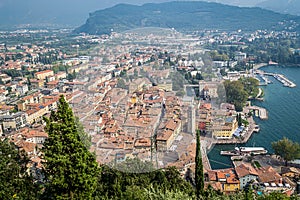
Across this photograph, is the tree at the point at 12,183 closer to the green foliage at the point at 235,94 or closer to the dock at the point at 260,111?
the dock at the point at 260,111

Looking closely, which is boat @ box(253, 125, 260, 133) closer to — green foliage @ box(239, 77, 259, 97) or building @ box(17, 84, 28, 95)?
green foliage @ box(239, 77, 259, 97)

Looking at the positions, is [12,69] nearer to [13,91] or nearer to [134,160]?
[13,91]

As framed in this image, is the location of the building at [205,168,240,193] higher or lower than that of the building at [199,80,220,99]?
lower

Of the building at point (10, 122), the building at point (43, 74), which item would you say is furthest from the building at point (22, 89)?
the building at point (10, 122)

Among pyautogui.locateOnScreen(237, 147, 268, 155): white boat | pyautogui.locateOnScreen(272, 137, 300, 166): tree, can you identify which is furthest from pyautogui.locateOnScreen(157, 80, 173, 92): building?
pyautogui.locateOnScreen(237, 147, 268, 155): white boat

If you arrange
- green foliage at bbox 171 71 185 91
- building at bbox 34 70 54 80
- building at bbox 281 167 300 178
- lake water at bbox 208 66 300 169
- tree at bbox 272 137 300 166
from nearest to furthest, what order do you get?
green foliage at bbox 171 71 185 91 < building at bbox 281 167 300 178 < tree at bbox 272 137 300 166 < lake water at bbox 208 66 300 169 < building at bbox 34 70 54 80

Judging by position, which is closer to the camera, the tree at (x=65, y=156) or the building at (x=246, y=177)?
the tree at (x=65, y=156)

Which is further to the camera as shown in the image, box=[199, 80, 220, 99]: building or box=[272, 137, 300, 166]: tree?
box=[272, 137, 300, 166]: tree

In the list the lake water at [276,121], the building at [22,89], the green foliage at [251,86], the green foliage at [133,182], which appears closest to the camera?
the green foliage at [133,182]
